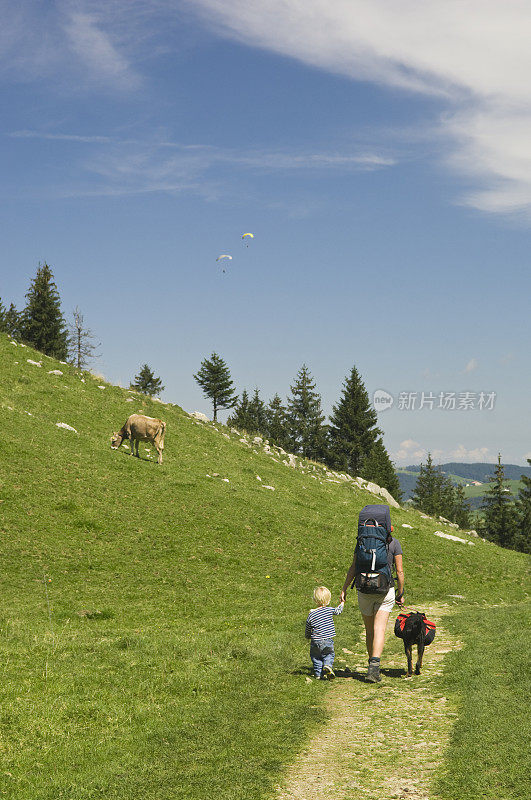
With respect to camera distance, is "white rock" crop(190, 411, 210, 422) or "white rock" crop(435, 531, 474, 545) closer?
"white rock" crop(435, 531, 474, 545)

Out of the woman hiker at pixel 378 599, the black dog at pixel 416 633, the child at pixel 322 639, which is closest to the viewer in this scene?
the woman hiker at pixel 378 599

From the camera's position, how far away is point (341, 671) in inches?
498

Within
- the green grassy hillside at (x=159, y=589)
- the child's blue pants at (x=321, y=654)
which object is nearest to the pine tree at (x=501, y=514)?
the green grassy hillside at (x=159, y=589)

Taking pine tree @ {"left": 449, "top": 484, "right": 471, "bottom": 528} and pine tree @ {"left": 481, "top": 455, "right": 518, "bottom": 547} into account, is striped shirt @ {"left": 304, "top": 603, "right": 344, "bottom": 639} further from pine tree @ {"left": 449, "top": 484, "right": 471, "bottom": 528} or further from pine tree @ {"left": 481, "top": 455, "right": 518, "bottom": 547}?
pine tree @ {"left": 449, "top": 484, "right": 471, "bottom": 528}

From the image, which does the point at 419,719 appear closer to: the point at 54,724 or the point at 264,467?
the point at 54,724

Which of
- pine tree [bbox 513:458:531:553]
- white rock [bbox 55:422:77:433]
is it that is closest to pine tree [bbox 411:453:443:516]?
pine tree [bbox 513:458:531:553]

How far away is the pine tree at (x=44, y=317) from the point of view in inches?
3041

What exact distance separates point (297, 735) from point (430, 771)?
6.96 ft

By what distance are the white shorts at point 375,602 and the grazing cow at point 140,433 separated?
25.0 metres

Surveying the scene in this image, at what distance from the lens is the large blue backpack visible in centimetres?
1100

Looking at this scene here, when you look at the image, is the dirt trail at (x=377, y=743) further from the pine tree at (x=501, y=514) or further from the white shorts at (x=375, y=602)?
the pine tree at (x=501, y=514)

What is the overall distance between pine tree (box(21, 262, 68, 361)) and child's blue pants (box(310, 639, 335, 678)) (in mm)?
70947

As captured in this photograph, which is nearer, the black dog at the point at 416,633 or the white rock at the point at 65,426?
the black dog at the point at 416,633

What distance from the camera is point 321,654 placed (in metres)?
12.0
